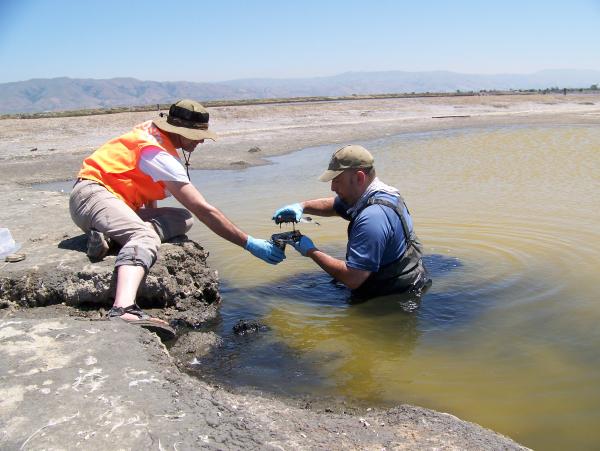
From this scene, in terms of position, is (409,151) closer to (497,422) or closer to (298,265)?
(298,265)

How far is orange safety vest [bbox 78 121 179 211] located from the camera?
13.5 feet

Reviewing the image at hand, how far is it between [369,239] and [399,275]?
578 millimetres

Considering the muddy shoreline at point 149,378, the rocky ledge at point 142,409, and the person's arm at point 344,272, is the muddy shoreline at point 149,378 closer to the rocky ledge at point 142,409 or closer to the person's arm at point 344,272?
the rocky ledge at point 142,409

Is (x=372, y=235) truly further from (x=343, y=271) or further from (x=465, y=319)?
(x=465, y=319)

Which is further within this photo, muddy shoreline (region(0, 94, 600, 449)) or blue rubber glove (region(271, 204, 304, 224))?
blue rubber glove (region(271, 204, 304, 224))

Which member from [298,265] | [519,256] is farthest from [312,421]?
[519,256]

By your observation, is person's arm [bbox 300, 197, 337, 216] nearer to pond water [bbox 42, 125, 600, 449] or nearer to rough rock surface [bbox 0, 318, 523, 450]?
pond water [bbox 42, 125, 600, 449]

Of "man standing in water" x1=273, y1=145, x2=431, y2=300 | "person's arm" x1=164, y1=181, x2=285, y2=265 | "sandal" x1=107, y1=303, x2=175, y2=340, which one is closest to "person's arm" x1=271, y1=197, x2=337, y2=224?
"man standing in water" x1=273, y1=145, x2=431, y2=300

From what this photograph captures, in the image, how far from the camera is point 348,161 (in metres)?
4.14

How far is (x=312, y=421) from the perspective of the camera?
259cm

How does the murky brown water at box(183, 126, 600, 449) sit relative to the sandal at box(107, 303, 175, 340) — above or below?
below

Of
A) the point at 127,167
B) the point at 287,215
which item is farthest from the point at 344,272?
the point at 127,167

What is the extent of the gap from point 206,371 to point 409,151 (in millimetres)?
11551

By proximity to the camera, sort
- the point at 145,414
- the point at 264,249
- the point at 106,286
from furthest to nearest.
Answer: the point at 264,249 → the point at 106,286 → the point at 145,414
